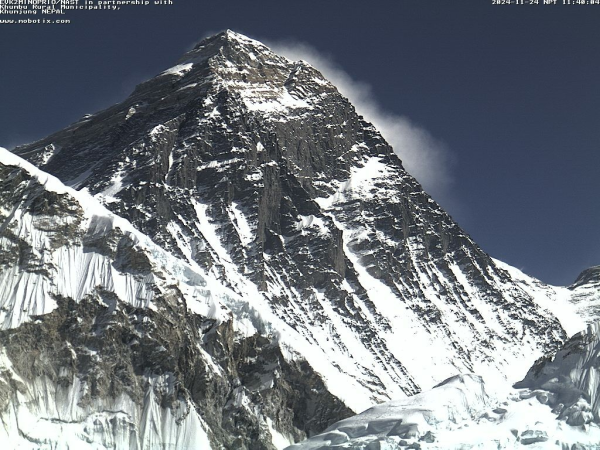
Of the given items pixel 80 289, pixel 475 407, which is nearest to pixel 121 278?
pixel 80 289

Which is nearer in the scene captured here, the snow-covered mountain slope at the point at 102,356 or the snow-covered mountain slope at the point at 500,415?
the snow-covered mountain slope at the point at 500,415

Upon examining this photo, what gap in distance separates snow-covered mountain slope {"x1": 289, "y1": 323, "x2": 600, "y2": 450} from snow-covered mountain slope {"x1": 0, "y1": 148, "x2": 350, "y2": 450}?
20.8 m

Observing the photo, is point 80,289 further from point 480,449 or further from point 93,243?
point 480,449

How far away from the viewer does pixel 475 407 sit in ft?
551

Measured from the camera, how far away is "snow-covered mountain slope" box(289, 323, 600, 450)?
160m

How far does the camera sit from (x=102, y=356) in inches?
7357

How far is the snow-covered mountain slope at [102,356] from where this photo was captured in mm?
179000

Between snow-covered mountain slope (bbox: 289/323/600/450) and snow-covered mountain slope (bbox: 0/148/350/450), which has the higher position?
snow-covered mountain slope (bbox: 0/148/350/450)

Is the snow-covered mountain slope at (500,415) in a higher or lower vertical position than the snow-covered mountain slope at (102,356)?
lower

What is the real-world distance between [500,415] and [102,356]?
188 ft

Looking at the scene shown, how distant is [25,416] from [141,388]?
18.1 m

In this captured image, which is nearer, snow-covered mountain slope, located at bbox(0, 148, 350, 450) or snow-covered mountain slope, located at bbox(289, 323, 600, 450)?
snow-covered mountain slope, located at bbox(289, 323, 600, 450)

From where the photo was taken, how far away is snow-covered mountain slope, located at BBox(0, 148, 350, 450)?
179000 millimetres

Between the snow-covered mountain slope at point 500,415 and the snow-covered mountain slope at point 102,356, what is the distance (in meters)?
20.8
